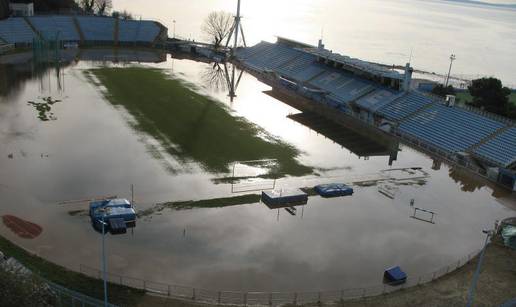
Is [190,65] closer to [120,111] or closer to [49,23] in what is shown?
[49,23]

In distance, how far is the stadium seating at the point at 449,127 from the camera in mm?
37906

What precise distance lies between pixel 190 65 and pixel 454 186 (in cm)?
4116

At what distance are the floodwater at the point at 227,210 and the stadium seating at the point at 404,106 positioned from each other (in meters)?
5.72

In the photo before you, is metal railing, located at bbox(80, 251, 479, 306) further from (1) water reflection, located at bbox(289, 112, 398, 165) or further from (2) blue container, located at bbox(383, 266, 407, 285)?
(1) water reflection, located at bbox(289, 112, 398, 165)

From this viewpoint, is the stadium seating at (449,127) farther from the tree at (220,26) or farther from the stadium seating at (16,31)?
the stadium seating at (16,31)

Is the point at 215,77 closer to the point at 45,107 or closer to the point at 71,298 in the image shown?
the point at 45,107

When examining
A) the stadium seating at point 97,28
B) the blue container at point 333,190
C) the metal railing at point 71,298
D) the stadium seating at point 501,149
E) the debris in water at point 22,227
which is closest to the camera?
the metal railing at point 71,298

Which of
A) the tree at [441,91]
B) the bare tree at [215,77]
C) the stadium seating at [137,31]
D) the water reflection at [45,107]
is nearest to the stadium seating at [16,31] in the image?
the stadium seating at [137,31]

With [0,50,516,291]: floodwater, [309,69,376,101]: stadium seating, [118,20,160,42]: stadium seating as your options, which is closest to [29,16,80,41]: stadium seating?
[118,20,160,42]: stadium seating

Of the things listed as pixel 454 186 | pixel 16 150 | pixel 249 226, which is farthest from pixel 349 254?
pixel 16 150

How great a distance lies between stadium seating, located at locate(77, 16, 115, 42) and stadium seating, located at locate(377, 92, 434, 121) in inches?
1726

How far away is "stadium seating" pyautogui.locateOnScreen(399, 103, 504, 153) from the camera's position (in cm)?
3791

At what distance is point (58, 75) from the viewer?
1965 inches

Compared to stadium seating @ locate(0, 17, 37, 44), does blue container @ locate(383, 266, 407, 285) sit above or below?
below
